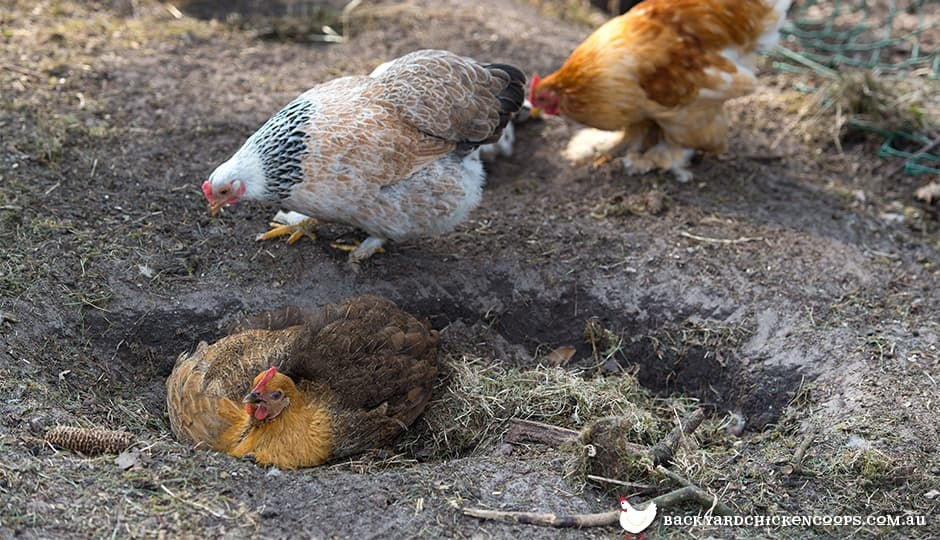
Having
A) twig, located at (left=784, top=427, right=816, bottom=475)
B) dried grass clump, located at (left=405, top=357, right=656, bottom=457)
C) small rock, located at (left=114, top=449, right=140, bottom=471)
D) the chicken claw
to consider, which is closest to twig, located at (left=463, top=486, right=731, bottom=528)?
dried grass clump, located at (left=405, top=357, right=656, bottom=457)

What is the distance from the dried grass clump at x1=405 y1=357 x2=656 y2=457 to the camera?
4.36 metres

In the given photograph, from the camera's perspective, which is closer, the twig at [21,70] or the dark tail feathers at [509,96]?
the dark tail feathers at [509,96]

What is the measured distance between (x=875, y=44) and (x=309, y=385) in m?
5.91

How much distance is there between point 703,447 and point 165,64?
4.68m

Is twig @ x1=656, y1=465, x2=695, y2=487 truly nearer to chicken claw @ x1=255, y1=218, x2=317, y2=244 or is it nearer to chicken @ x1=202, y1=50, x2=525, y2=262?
chicken @ x1=202, y1=50, x2=525, y2=262

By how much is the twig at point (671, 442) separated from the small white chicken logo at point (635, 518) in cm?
34

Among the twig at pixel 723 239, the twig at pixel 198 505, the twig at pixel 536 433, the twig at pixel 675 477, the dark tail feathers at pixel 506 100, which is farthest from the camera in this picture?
the twig at pixel 723 239

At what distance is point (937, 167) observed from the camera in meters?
6.48

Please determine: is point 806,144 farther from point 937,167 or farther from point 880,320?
point 880,320

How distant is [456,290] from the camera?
5117 mm

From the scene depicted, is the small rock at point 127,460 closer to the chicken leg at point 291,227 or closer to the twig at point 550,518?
the twig at point 550,518

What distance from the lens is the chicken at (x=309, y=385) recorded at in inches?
154

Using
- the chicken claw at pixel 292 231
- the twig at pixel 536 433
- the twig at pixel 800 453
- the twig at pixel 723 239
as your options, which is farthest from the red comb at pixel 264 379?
the twig at pixel 723 239

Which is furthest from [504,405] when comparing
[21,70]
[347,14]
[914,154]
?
[347,14]
